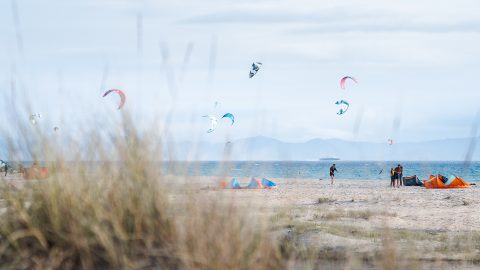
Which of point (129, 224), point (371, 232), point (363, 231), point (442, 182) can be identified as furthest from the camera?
point (442, 182)

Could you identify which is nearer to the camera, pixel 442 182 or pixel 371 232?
pixel 371 232

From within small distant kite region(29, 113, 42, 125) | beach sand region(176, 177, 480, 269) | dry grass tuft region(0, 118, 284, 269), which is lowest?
beach sand region(176, 177, 480, 269)

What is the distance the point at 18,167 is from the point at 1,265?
34.6 inches

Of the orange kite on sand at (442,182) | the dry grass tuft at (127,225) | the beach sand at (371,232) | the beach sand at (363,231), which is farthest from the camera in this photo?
the orange kite on sand at (442,182)

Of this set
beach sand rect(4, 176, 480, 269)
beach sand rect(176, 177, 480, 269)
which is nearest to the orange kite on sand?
beach sand rect(4, 176, 480, 269)

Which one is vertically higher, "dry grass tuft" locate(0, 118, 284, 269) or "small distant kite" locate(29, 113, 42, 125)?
"small distant kite" locate(29, 113, 42, 125)

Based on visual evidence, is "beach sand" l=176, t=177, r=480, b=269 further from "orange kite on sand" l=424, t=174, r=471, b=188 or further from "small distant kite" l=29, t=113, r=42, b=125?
"orange kite on sand" l=424, t=174, r=471, b=188

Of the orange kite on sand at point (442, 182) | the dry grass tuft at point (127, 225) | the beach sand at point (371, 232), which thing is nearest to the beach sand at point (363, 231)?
the beach sand at point (371, 232)

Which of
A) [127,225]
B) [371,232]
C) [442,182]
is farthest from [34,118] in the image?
[442,182]

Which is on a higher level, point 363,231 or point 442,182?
point 442,182

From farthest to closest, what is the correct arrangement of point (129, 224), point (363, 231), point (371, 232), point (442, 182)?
1. point (442, 182)
2. point (363, 231)
3. point (371, 232)
4. point (129, 224)

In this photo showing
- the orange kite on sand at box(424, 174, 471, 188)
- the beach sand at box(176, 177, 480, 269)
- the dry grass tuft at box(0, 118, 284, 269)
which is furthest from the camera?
the orange kite on sand at box(424, 174, 471, 188)

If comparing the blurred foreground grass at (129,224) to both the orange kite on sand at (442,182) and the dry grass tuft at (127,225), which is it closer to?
the dry grass tuft at (127,225)

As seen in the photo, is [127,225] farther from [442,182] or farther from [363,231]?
[442,182]
